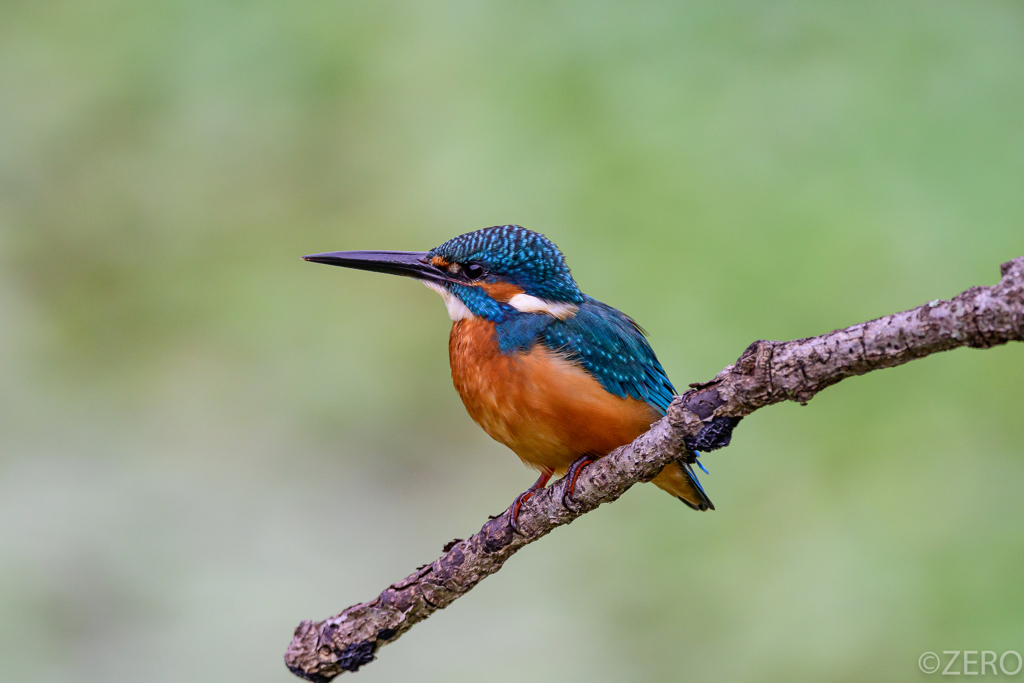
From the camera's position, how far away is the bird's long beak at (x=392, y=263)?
2.74m

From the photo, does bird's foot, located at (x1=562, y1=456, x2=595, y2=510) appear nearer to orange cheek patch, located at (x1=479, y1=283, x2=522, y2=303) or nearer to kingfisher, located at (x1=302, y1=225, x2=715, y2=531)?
kingfisher, located at (x1=302, y1=225, x2=715, y2=531)

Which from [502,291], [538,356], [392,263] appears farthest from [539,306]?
[392,263]

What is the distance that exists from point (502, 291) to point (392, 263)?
378mm

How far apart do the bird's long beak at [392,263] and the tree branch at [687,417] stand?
2.87ft

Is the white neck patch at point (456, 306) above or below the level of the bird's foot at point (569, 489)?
above

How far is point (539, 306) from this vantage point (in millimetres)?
2666

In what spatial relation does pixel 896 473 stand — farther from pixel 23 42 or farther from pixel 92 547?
pixel 23 42

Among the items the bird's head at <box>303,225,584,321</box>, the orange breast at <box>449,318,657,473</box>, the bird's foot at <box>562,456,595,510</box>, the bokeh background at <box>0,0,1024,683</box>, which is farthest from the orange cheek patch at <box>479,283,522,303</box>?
the bokeh background at <box>0,0,1024,683</box>

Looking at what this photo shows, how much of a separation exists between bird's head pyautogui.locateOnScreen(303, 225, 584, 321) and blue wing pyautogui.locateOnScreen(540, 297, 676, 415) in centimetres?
8

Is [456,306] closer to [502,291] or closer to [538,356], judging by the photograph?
[502,291]

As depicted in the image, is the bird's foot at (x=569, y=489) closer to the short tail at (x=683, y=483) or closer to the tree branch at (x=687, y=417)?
the tree branch at (x=687, y=417)

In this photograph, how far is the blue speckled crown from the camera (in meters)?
2.70

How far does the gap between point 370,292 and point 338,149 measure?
0.95 m

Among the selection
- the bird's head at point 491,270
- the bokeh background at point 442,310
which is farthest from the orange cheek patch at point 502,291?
the bokeh background at point 442,310
